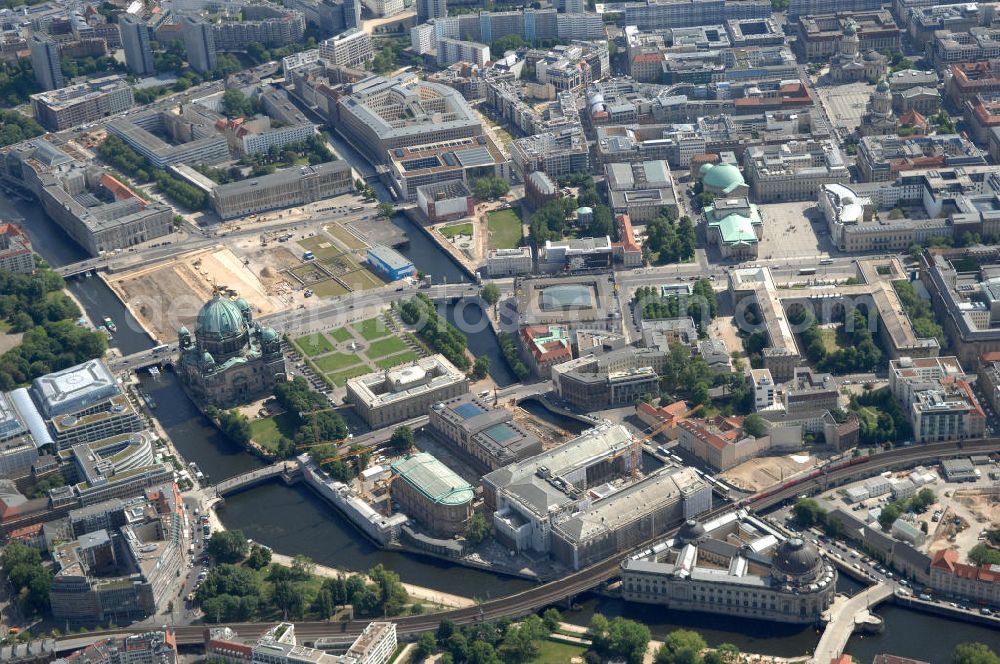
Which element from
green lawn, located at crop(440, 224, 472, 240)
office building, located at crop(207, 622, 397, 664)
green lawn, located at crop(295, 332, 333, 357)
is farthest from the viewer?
green lawn, located at crop(440, 224, 472, 240)

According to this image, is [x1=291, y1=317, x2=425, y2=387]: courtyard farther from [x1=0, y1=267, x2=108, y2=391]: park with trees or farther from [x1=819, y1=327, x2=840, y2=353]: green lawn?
[x1=819, y1=327, x2=840, y2=353]: green lawn

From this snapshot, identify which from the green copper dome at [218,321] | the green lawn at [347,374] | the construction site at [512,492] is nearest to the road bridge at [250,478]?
the construction site at [512,492]

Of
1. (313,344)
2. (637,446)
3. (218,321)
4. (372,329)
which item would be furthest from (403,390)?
(637,446)

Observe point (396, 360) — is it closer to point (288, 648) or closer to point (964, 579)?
point (288, 648)

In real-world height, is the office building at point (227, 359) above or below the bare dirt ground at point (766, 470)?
above

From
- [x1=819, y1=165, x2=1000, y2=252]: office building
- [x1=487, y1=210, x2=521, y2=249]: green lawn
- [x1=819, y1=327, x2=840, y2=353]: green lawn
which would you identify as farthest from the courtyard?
[x1=819, y1=165, x2=1000, y2=252]: office building

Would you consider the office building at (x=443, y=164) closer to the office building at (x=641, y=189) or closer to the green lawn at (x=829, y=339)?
the office building at (x=641, y=189)
